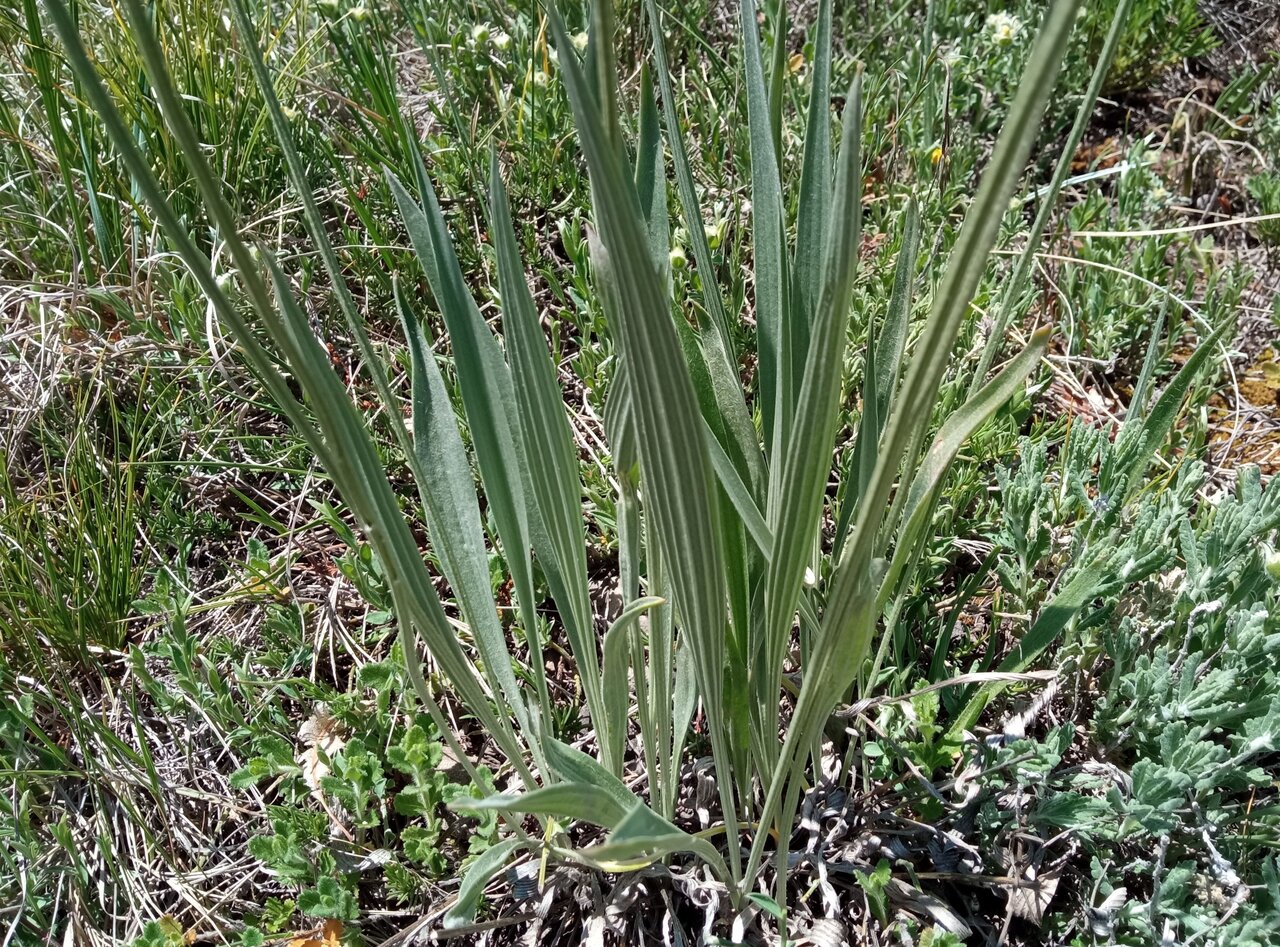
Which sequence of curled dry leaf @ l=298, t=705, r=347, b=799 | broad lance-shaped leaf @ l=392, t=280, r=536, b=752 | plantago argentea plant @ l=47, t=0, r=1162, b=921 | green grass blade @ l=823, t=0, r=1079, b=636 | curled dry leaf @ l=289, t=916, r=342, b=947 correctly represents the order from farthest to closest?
curled dry leaf @ l=298, t=705, r=347, b=799 < curled dry leaf @ l=289, t=916, r=342, b=947 < broad lance-shaped leaf @ l=392, t=280, r=536, b=752 < plantago argentea plant @ l=47, t=0, r=1162, b=921 < green grass blade @ l=823, t=0, r=1079, b=636

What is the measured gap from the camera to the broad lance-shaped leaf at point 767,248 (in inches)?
31.5

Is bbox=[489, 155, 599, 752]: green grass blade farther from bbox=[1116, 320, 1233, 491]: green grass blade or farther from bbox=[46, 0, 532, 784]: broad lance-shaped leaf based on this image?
bbox=[1116, 320, 1233, 491]: green grass blade

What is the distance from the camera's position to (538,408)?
2.60 ft

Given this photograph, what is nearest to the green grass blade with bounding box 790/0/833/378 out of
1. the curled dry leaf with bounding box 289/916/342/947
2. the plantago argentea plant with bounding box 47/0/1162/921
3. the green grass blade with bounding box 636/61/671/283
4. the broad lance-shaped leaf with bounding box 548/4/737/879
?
the plantago argentea plant with bounding box 47/0/1162/921

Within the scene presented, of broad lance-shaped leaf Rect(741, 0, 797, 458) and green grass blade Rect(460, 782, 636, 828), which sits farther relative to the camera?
broad lance-shaped leaf Rect(741, 0, 797, 458)

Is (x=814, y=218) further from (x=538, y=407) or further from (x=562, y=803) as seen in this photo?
(x=562, y=803)

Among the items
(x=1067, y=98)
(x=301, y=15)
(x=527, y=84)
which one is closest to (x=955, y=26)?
(x=1067, y=98)

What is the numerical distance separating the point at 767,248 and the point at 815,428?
0.29 metres

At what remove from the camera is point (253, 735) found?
120 centimetres

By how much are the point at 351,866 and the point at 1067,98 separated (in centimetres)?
193

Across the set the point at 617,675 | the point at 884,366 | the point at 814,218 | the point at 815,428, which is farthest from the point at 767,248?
the point at 617,675

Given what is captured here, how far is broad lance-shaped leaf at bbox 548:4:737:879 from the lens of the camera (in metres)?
0.43

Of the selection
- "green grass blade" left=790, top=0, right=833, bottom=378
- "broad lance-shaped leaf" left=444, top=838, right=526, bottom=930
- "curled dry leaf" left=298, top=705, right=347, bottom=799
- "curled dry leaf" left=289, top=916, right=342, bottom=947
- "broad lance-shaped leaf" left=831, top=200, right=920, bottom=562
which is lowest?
"curled dry leaf" left=289, top=916, right=342, bottom=947

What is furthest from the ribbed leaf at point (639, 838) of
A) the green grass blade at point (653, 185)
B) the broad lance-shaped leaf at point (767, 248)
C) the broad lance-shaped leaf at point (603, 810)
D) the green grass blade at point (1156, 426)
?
the green grass blade at point (1156, 426)
